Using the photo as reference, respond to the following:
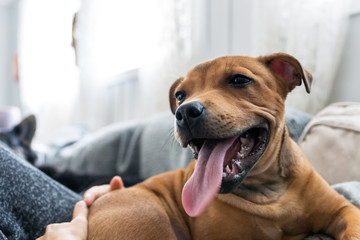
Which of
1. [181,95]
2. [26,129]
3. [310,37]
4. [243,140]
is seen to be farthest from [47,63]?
[243,140]

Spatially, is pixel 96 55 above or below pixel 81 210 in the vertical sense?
below

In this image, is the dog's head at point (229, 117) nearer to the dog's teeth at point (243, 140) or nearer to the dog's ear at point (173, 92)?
the dog's teeth at point (243, 140)

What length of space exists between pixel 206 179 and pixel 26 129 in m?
2.34

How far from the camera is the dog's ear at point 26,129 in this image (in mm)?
2762

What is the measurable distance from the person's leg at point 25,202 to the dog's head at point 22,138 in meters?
1.58

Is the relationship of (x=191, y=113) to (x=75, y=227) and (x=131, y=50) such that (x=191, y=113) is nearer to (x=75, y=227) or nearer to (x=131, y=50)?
(x=75, y=227)

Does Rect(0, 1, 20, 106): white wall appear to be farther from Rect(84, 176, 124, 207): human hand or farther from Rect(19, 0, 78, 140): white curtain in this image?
Rect(84, 176, 124, 207): human hand

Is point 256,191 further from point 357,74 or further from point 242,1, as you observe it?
point 242,1

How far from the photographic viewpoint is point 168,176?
1313mm

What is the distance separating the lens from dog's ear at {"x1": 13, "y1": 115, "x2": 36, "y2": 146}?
9.06ft

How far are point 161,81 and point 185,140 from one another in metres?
1.84

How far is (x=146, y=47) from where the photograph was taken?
3041 millimetres

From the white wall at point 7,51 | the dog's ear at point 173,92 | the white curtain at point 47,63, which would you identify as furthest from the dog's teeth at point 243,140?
the white wall at point 7,51

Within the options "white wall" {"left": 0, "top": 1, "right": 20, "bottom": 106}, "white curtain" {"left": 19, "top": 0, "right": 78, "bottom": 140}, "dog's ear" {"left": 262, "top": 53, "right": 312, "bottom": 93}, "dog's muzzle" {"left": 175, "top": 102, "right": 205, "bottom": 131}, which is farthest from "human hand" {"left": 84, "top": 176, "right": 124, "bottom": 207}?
"white wall" {"left": 0, "top": 1, "right": 20, "bottom": 106}
